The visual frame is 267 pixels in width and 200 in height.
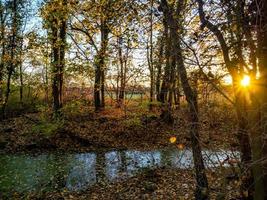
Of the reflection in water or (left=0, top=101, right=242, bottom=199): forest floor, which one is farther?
the reflection in water

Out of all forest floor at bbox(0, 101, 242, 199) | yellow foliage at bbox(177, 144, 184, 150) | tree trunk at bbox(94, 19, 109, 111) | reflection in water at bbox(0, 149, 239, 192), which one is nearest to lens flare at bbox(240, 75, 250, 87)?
reflection in water at bbox(0, 149, 239, 192)

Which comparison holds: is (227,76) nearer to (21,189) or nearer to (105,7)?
(105,7)

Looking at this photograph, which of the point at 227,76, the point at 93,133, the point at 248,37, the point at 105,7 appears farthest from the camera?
the point at 93,133

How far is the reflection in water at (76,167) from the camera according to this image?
11516mm

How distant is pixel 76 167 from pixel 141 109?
28.4 ft

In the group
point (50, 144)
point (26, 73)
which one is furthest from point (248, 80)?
point (26, 73)

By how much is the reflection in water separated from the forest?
0.14 ft

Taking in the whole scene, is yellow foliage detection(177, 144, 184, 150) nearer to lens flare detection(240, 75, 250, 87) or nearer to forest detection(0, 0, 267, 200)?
forest detection(0, 0, 267, 200)

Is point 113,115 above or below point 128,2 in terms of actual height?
below

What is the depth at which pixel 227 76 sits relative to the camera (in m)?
6.66

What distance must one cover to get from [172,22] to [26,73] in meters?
22.9

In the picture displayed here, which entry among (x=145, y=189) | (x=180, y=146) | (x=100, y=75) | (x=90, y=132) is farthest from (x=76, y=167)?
(x=100, y=75)

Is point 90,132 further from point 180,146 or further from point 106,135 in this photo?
point 180,146

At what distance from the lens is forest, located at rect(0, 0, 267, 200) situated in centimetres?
596
